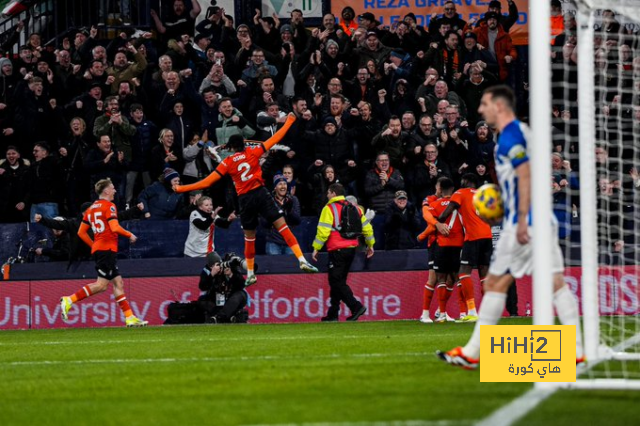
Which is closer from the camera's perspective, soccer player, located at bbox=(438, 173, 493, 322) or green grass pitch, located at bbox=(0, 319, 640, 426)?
green grass pitch, located at bbox=(0, 319, 640, 426)

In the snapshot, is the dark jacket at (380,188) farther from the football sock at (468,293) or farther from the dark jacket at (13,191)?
the dark jacket at (13,191)

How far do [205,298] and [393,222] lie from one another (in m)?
3.59

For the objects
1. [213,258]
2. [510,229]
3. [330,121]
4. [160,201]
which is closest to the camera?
[510,229]

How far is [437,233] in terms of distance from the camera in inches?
684

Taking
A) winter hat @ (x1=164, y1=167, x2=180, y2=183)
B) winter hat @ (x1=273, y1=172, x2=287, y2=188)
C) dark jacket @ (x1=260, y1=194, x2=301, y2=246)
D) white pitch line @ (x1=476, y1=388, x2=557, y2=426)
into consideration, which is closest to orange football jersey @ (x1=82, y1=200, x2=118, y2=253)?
winter hat @ (x1=164, y1=167, x2=180, y2=183)

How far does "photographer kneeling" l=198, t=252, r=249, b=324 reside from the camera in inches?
736

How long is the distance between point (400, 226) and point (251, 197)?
299cm

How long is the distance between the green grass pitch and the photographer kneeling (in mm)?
4707

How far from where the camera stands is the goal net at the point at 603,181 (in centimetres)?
890

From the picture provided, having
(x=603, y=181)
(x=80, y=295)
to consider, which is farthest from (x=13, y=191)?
(x=603, y=181)

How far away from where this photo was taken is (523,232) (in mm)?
8023

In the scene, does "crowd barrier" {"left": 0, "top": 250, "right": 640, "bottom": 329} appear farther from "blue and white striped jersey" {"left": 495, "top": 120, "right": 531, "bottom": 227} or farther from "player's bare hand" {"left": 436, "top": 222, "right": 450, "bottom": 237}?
"blue and white striped jersey" {"left": 495, "top": 120, "right": 531, "bottom": 227}

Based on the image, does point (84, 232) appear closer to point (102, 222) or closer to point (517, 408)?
point (102, 222)

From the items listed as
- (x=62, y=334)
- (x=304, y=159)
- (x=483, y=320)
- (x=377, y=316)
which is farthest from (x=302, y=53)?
(x=483, y=320)
